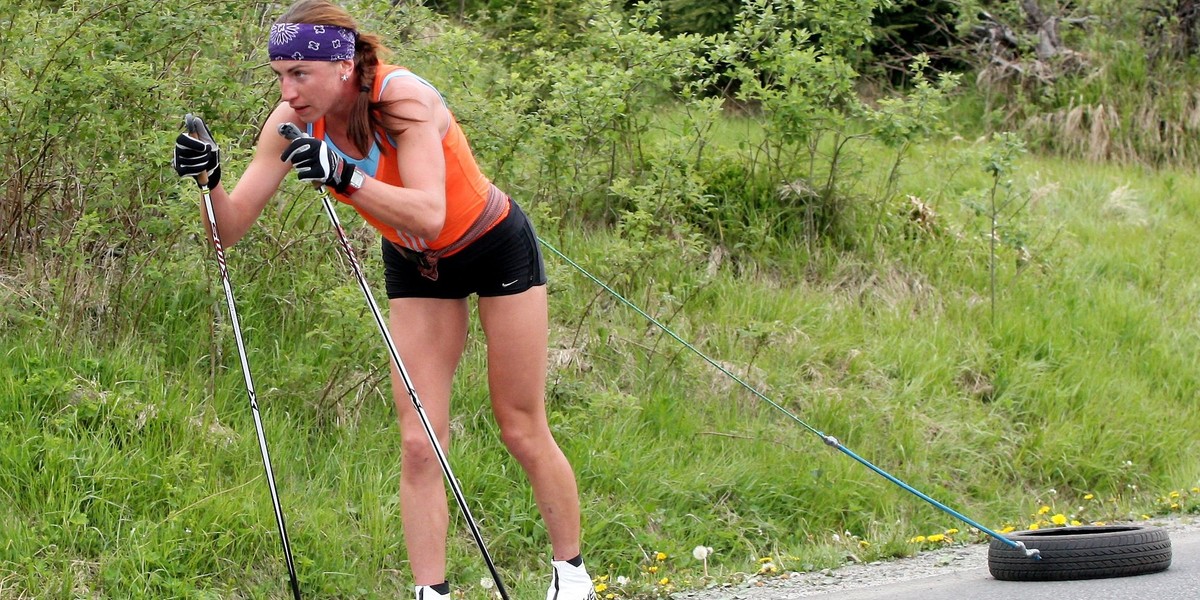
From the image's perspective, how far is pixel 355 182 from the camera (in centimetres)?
392

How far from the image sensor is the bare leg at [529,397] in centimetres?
467

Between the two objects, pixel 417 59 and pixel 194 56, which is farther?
pixel 417 59

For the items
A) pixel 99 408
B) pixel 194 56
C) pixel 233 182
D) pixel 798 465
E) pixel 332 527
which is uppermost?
pixel 194 56

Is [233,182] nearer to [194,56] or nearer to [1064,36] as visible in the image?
[194,56]

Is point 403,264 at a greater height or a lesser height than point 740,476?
greater

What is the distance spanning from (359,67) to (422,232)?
23.2 inches

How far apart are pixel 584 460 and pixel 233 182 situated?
2.17 metres

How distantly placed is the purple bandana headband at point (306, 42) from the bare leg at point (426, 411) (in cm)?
97

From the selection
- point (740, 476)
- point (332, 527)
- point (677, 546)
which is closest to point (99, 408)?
point (332, 527)

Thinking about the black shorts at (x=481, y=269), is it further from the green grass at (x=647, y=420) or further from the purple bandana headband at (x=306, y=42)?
the green grass at (x=647, y=420)

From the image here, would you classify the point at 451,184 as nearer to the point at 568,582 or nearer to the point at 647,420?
the point at 568,582

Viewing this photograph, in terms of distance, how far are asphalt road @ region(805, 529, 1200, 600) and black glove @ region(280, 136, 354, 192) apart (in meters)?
2.90

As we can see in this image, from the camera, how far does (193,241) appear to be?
22.2 ft

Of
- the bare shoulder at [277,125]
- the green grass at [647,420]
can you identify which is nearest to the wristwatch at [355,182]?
the bare shoulder at [277,125]
